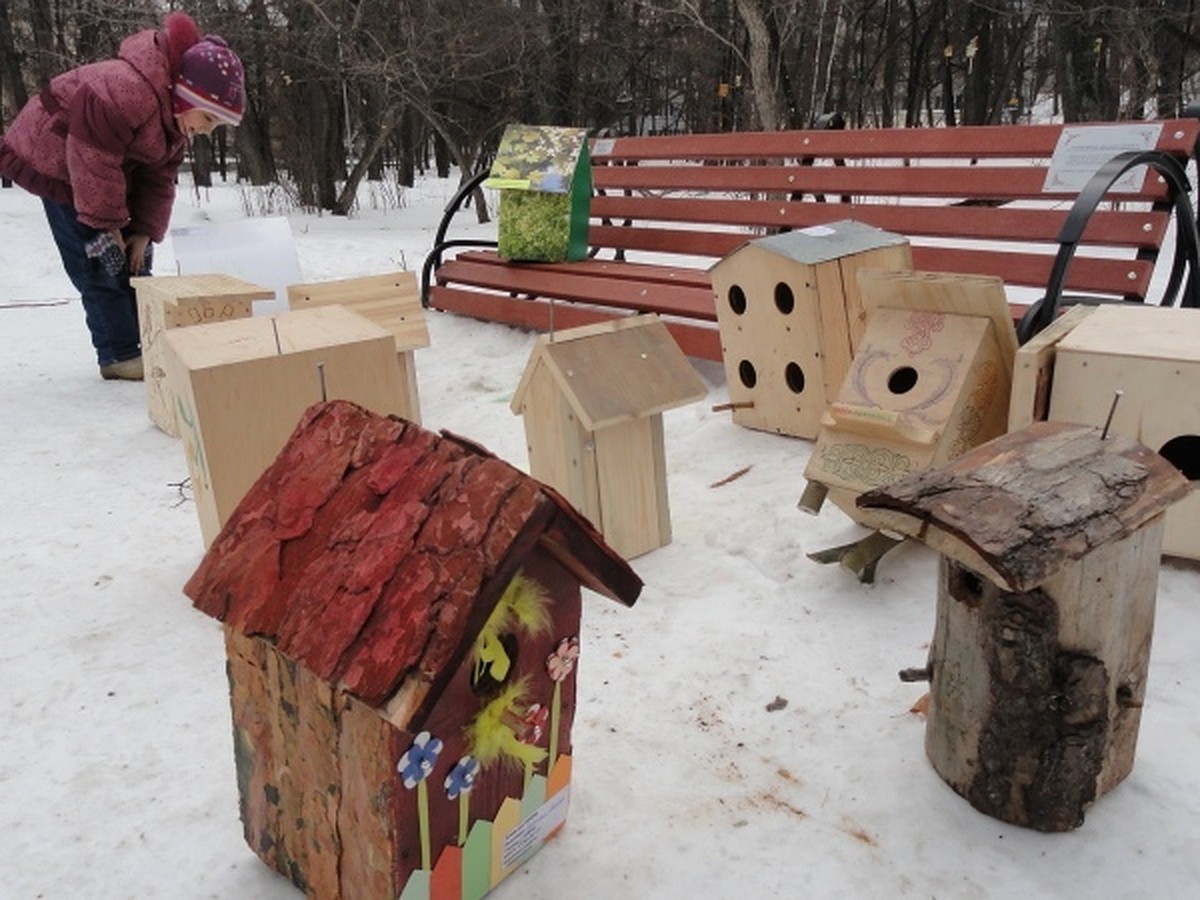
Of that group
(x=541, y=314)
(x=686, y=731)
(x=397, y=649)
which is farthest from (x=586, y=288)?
(x=397, y=649)

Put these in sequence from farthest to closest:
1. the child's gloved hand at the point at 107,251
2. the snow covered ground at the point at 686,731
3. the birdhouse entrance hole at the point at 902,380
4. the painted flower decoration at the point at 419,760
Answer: the child's gloved hand at the point at 107,251, the birdhouse entrance hole at the point at 902,380, the snow covered ground at the point at 686,731, the painted flower decoration at the point at 419,760

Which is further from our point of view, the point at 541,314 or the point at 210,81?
the point at 541,314

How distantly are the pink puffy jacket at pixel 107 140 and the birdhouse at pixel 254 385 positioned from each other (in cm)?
217

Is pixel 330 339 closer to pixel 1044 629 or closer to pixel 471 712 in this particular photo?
pixel 471 712

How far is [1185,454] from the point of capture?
2.60m

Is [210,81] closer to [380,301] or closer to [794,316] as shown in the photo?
[380,301]

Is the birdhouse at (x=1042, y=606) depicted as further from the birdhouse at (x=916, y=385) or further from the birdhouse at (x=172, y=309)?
the birdhouse at (x=172, y=309)

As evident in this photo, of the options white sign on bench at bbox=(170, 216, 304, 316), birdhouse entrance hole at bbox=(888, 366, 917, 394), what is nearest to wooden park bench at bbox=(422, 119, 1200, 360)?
birdhouse entrance hole at bbox=(888, 366, 917, 394)

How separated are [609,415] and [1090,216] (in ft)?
5.62

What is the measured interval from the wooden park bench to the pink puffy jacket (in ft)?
6.07

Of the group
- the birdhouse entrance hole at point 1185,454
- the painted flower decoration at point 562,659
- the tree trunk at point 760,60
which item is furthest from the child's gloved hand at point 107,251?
the tree trunk at point 760,60

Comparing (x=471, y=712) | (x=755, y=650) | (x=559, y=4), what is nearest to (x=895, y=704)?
(x=755, y=650)

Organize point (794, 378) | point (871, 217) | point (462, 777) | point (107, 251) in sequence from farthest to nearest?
point (107, 251) < point (871, 217) < point (794, 378) < point (462, 777)

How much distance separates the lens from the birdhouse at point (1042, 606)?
5.34 ft
